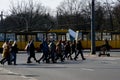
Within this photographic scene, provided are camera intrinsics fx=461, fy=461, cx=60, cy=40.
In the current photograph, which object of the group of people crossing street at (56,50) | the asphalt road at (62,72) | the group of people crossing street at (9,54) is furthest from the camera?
the group of people crossing street at (56,50)

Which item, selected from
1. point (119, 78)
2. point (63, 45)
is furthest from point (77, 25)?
point (119, 78)

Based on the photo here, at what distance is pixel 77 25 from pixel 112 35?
31.5 metres

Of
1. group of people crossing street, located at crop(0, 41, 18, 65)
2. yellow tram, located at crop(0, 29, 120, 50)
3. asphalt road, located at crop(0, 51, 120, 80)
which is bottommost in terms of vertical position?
asphalt road, located at crop(0, 51, 120, 80)

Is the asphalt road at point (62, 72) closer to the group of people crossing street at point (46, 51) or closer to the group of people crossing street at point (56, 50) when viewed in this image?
the group of people crossing street at point (46, 51)

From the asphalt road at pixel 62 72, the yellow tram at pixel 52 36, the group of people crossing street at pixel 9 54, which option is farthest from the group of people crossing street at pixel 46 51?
the yellow tram at pixel 52 36

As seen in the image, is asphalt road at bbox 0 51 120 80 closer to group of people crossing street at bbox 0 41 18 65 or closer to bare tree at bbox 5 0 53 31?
group of people crossing street at bbox 0 41 18 65

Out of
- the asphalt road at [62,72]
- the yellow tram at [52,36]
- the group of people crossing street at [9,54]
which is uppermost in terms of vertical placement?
the yellow tram at [52,36]

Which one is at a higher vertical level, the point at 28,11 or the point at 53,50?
the point at 28,11

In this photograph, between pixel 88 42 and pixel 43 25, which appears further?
pixel 43 25

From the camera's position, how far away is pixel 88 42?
6700 cm

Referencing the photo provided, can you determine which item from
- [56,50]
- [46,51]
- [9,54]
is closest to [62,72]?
[9,54]

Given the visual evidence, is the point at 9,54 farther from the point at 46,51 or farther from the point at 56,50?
the point at 56,50

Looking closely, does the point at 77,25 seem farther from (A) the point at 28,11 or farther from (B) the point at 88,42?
(B) the point at 88,42

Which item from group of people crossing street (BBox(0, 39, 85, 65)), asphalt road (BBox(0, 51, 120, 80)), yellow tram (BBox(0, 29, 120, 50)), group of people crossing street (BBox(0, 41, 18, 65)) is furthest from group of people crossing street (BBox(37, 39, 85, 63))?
yellow tram (BBox(0, 29, 120, 50))
